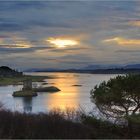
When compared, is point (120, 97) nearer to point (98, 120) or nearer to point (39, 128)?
point (98, 120)

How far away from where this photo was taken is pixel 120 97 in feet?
65.3

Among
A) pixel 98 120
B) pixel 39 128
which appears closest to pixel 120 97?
pixel 98 120

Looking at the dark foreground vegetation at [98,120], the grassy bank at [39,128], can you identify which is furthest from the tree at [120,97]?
the grassy bank at [39,128]

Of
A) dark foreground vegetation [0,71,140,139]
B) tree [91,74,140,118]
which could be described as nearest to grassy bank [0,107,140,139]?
dark foreground vegetation [0,71,140,139]

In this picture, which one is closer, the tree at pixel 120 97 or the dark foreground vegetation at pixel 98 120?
the dark foreground vegetation at pixel 98 120

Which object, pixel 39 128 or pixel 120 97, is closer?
pixel 39 128

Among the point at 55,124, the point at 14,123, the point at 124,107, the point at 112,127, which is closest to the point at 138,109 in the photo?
the point at 124,107

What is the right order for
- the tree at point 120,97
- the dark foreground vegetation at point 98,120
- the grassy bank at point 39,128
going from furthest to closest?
1. the tree at point 120,97
2. the dark foreground vegetation at point 98,120
3. the grassy bank at point 39,128

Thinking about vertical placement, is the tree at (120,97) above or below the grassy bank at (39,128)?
above

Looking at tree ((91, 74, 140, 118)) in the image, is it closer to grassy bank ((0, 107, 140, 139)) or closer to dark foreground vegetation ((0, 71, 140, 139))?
dark foreground vegetation ((0, 71, 140, 139))

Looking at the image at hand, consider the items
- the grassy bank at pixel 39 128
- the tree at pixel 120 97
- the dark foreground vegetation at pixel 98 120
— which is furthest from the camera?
the tree at pixel 120 97

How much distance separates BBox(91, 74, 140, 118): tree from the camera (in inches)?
784

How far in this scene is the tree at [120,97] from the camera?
19.9 meters

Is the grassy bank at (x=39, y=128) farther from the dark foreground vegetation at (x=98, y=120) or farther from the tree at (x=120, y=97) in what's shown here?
the tree at (x=120, y=97)
